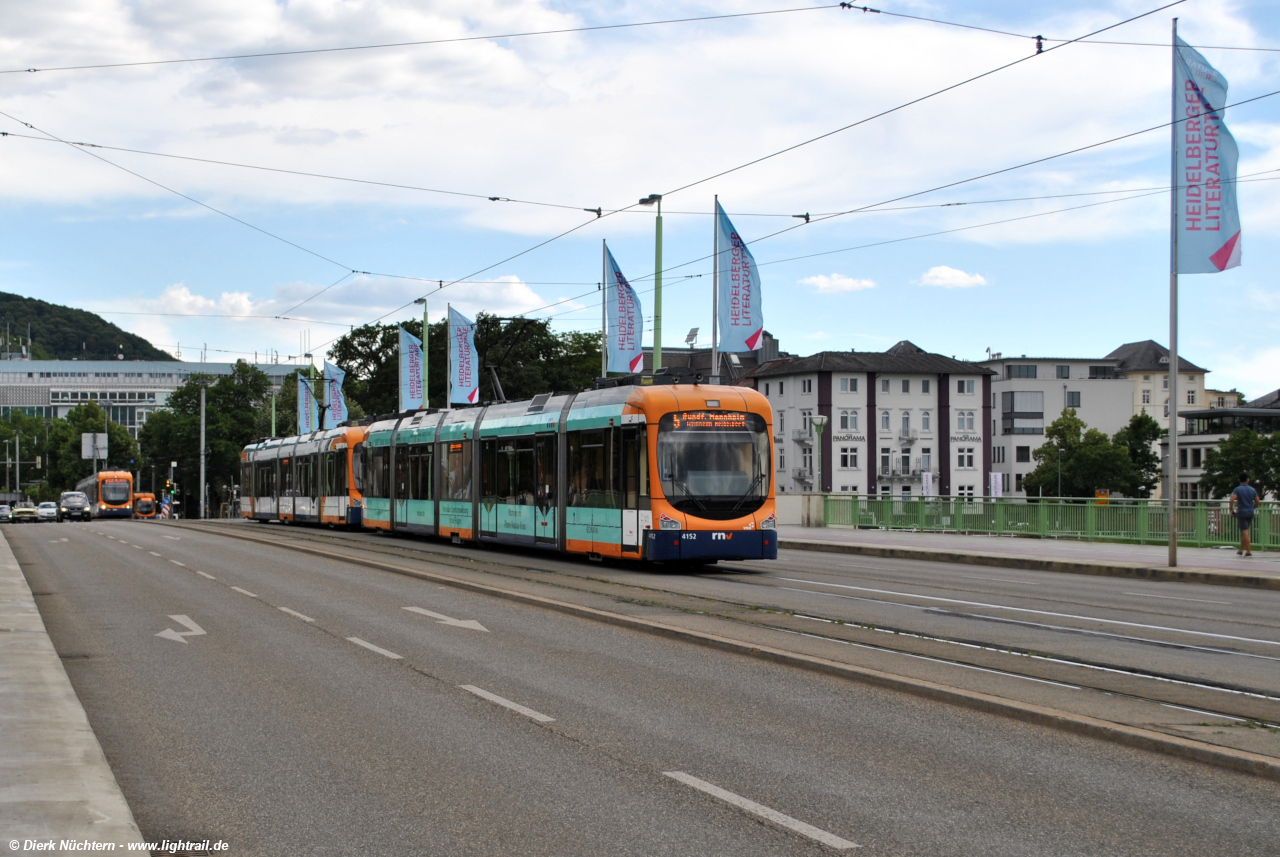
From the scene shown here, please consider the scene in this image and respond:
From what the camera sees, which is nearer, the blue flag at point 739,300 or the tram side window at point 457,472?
the tram side window at point 457,472

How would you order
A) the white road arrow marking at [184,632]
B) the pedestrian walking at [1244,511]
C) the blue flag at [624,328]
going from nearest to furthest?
the white road arrow marking at [184,632] < the pedestrian walking at [1244,511] < the blue flag at [624,328]

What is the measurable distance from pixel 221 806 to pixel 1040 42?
66.4 feet

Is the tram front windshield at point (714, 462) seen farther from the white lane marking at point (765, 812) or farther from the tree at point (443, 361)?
the tree at point (443, 361)

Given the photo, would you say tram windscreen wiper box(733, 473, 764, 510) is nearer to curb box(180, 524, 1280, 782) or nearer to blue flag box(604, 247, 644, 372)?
curb box(180, 524, 1280, 782)

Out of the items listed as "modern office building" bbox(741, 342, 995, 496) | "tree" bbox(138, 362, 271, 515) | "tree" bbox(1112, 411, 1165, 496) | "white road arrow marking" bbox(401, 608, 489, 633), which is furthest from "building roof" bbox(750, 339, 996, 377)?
"white road arrow marking" bbox(401, 608, 489, 633)

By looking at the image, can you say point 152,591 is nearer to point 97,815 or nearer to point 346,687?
point 346,687

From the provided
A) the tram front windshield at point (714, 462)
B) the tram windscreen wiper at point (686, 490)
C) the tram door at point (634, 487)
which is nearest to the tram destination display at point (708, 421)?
the tram front windshield at point (714, 462)

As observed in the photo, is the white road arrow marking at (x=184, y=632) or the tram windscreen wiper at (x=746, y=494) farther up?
the tram windscreen wiper at (x=746, y=494)

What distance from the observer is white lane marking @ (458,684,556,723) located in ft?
27.5

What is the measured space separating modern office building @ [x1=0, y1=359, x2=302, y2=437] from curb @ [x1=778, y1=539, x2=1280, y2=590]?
16033 centimetres

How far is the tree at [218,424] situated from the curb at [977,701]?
103 m

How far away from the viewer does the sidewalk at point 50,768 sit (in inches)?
219

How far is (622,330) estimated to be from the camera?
33062 millimetres

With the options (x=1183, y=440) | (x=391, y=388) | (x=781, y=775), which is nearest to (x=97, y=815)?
(x=781, y=775)
